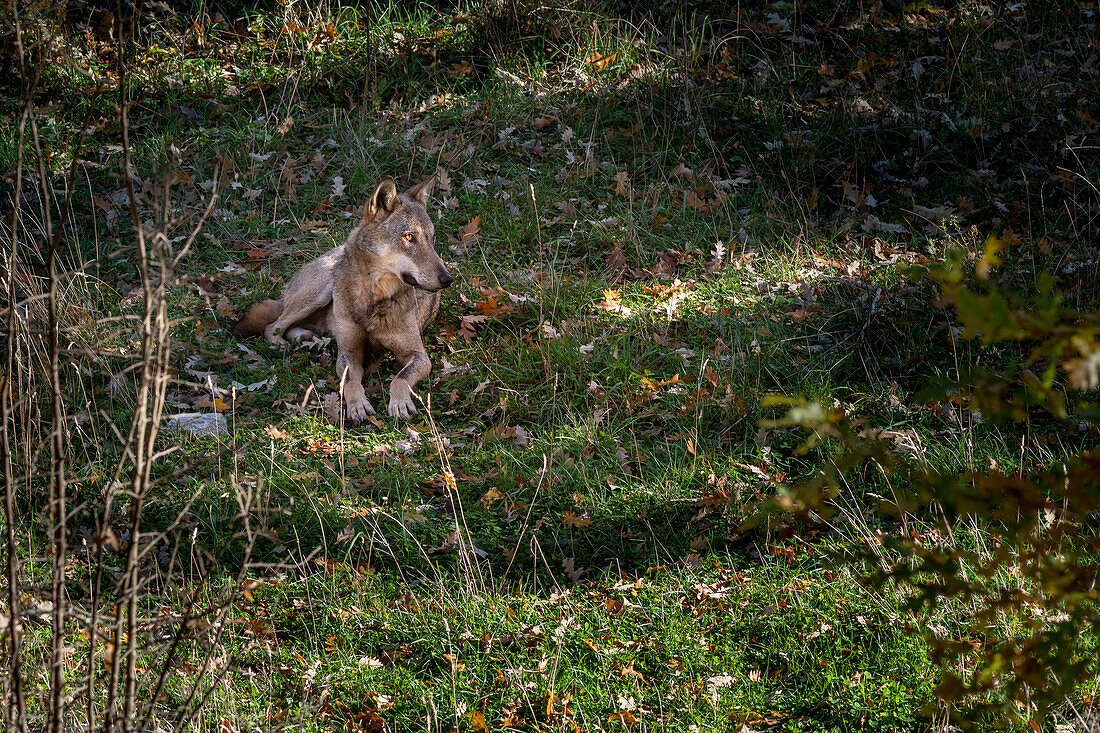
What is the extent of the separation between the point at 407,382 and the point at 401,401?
0.23m

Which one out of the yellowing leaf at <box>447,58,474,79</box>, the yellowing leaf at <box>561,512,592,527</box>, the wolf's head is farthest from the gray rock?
the yellowing leaf at <box>447,58,474,79</box>

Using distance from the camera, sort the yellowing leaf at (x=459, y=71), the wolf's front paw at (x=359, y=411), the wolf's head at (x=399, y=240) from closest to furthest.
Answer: the wolf's front paw at (x=359, y=411) < the wolf's head at (x=399, y=240) < the yellowing leaf at (x=459, y=71)

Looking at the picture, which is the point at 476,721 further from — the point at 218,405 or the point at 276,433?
the point at 218,405

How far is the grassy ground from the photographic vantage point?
387 cm

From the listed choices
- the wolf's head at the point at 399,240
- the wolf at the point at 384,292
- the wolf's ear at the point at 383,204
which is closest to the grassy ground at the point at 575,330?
the wolf at the point at 384,292

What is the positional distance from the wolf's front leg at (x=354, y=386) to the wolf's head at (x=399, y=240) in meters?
0.73

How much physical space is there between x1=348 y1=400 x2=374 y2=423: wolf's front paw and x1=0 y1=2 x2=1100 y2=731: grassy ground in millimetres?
113

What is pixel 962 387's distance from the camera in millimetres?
1529

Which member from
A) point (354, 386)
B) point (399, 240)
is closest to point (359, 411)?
point (354, 386)

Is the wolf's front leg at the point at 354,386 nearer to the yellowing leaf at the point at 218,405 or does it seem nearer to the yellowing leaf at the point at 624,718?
the yellowing leaf at the point at 218,405

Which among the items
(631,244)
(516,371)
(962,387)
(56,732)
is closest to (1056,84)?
(631,244)

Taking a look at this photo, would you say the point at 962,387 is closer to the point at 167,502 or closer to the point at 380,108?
the point at 167,502

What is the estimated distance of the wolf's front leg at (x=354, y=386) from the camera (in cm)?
616

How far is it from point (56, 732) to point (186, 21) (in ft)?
36.9
